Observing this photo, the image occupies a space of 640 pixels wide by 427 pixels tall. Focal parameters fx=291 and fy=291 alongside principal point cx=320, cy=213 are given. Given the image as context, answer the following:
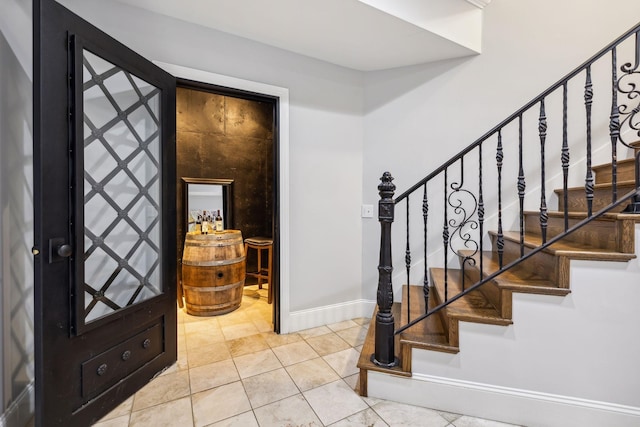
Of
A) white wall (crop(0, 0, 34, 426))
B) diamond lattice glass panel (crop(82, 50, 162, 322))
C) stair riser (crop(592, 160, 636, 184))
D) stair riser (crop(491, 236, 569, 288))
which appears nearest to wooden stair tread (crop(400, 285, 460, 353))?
stair riser (crop(491, 236, 569, 288))

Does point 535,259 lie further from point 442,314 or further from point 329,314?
point 329,314

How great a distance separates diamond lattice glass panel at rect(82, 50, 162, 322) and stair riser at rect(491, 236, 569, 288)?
2.24 m

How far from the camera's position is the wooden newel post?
5.48 ft

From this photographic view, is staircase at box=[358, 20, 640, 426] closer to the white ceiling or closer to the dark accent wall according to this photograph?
the white ceiling

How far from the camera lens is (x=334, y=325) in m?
2.64

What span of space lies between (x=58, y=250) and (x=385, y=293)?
162 centimetres

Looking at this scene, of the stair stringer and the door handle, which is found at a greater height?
the door handle

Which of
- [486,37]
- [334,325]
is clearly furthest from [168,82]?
[486,37]

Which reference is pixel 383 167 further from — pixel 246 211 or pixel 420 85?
pixel 246 211

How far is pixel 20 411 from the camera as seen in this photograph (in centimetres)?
143

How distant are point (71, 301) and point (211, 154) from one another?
96.4 inches

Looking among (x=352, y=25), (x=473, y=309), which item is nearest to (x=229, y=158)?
(x=352, y=25)

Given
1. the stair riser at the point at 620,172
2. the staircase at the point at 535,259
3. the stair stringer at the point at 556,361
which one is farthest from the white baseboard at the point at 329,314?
the stair riser at the point at 620,172

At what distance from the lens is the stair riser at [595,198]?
1.65m
